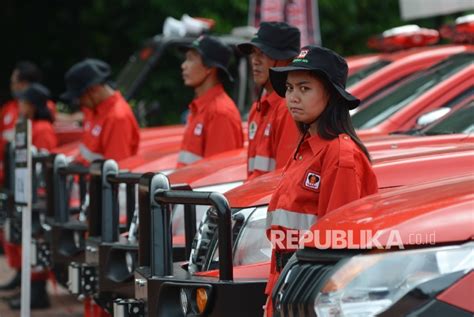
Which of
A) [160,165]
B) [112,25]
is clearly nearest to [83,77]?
[160,165]

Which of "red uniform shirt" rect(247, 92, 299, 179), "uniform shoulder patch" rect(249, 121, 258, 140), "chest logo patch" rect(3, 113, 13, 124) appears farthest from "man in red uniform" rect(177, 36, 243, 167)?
"chest logo patch" rect(3, 113, 13, 124)

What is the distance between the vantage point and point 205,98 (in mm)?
8195

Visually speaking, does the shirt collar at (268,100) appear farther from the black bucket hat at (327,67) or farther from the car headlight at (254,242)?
the black bucket hat at (327,67)

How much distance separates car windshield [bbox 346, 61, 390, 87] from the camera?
959 centimetres

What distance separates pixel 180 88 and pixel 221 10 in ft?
4.56

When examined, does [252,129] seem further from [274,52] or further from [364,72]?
[364,72]

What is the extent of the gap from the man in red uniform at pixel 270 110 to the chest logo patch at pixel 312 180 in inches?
69.4

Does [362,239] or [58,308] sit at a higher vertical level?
[362,239]

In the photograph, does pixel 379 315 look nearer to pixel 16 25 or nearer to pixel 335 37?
pixel 335 37

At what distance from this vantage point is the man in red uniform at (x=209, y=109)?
8.01 metres

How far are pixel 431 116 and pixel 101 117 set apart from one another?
3056 millimetres

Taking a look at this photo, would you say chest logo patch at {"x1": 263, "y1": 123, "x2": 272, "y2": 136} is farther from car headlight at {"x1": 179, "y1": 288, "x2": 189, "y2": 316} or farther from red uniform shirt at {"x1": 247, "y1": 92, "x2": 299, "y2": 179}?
car headlight at {"x1": 179, "y1": 288, "x2": 189, "y2": 316}

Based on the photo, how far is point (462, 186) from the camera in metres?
4.07

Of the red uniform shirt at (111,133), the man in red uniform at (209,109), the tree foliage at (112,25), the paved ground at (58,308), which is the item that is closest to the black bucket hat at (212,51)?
the man in red uniform at (209,109)
